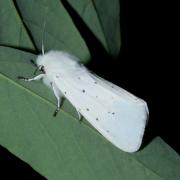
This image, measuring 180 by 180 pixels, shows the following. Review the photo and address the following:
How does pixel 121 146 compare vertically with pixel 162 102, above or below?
above

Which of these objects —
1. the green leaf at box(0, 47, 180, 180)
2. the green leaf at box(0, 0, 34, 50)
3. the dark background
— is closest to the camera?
the green leaf at box(0, 47, 180, 180)

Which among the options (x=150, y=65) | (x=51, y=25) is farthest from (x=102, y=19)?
(x=150, y=65)

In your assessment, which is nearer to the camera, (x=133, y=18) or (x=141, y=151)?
(x=141, y=151)

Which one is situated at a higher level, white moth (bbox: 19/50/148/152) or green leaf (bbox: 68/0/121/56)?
green leaf (bbox: 68/0/121/56)

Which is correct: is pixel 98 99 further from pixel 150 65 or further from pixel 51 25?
pixel 150 65

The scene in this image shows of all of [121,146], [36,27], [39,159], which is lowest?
[39,159]

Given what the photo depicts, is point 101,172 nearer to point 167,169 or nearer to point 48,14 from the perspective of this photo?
point 167,169

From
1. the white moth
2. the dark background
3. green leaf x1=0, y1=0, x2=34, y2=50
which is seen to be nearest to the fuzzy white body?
the white moth

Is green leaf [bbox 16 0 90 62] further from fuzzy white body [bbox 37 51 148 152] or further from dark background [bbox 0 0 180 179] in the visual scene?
dark background [bbox 0 0 180 179]

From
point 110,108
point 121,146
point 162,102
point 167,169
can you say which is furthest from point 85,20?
point 162,102
